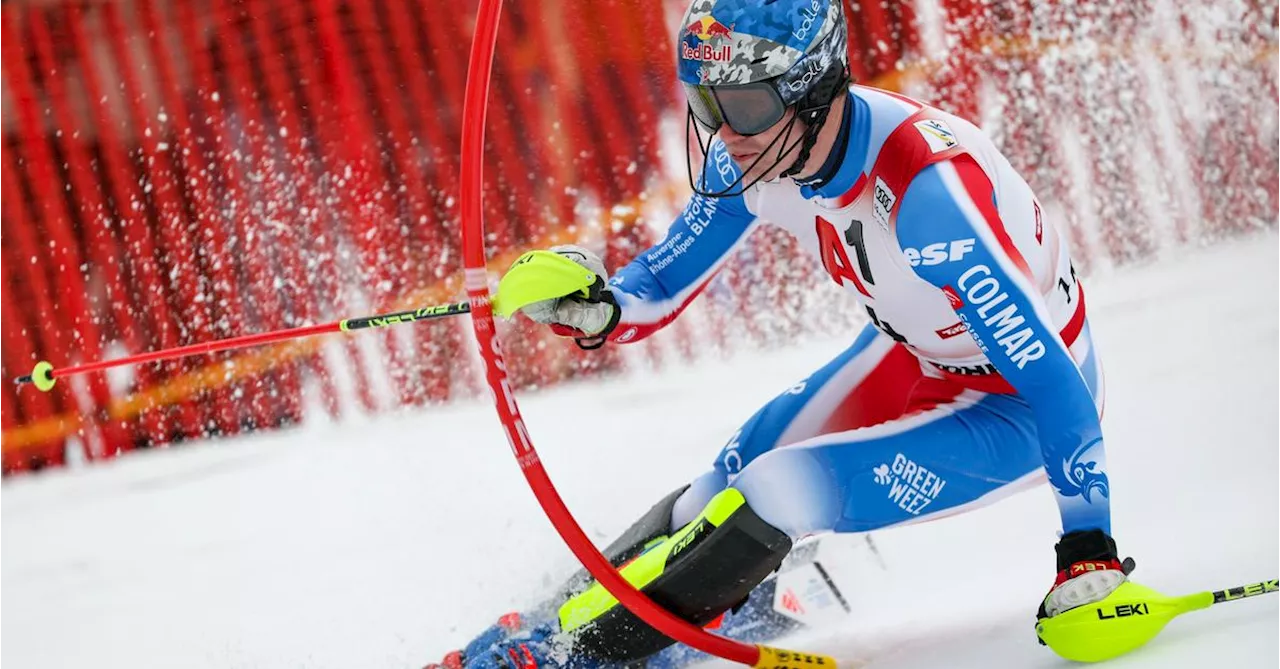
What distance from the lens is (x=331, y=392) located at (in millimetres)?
4816

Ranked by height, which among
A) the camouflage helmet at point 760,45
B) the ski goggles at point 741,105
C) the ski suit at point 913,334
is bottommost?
the ski suit at point 913,334

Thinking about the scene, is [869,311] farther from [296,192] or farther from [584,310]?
[296,192]

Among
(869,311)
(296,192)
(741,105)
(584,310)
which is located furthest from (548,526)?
(296,192)

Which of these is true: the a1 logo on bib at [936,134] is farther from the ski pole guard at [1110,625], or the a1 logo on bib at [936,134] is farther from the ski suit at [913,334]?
the ski pole guard at [1110,625]

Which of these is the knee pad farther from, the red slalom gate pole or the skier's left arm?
the skier's left arm

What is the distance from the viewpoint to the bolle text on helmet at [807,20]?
2010 mm

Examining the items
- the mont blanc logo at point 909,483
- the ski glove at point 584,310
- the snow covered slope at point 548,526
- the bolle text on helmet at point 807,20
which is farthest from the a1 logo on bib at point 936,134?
the snow covered slope at point 548,526

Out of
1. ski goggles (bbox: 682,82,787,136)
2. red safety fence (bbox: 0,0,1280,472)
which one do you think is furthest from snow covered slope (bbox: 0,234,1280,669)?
ski goggles (bbox: 682,82,787,136)

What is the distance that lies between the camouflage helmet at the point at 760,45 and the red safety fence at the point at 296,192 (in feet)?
9.33

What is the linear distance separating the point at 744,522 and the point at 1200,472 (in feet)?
5.61

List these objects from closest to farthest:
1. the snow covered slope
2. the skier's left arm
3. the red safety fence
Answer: the skier's left arm
the snow covered slope
the red safety fence

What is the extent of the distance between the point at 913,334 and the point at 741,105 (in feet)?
1.92

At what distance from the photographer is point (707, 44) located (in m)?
2.02

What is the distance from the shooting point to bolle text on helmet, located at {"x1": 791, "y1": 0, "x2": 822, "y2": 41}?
201cm
